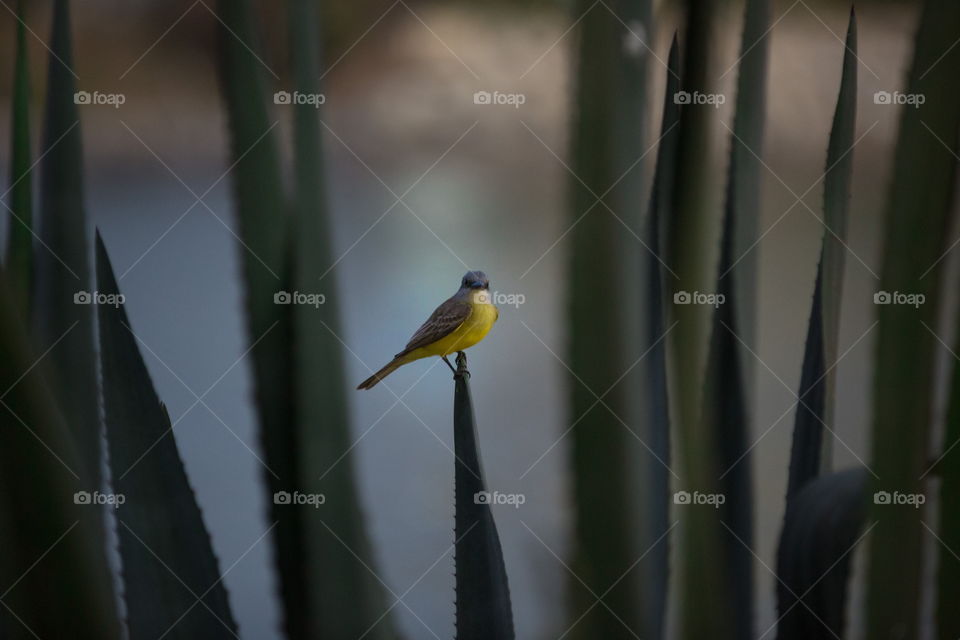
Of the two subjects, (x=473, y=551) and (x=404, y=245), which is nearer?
(x=473, y=551)

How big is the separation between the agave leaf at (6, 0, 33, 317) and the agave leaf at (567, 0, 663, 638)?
3.67ft

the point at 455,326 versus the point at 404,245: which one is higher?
the point at 404,245

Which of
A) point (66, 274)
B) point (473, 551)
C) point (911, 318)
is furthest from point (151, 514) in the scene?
point (911, 318)

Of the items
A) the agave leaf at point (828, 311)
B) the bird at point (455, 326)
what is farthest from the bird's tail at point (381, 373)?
the agave leaf at point (828, 311)

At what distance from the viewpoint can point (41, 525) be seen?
6.11 ft

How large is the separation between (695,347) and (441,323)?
53cm

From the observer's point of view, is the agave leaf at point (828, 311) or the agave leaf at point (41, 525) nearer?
the agave leaf at point (41, 525)

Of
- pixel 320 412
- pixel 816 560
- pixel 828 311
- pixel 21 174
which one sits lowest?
pixel 816 560

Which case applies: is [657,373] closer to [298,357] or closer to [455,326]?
[455,326]

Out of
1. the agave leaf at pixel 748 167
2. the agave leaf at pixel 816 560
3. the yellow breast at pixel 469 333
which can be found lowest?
the agave leaf at pixel 816 560

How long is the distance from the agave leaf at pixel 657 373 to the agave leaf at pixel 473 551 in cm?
31

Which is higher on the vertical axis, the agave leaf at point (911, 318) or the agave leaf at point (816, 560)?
the agave leaf at point (911, 318)

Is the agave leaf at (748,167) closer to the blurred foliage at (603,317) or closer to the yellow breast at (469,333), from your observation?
the blurred foliage at (603,317)

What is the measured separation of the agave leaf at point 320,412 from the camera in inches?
73.9
